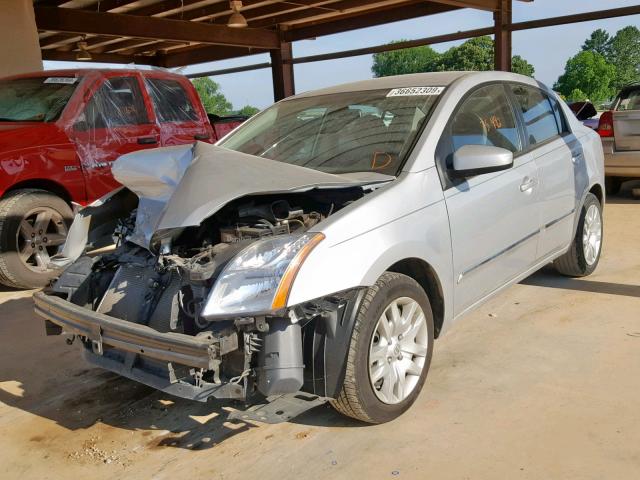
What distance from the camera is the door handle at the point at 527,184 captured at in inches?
155

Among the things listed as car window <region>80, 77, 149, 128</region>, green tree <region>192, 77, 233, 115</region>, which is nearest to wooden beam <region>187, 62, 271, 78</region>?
car window <region>80, 77, 149, 128</region>

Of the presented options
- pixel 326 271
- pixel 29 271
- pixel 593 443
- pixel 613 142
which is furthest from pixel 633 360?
pixel 613 142

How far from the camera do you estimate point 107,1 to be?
12.5m

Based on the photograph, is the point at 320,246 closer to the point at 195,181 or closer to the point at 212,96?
the point at 195,181

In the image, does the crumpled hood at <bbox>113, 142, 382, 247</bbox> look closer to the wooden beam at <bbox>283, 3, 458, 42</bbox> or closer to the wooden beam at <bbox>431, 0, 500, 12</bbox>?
the wooden beam at <bbox>431, 0, 500, 12</bbox>

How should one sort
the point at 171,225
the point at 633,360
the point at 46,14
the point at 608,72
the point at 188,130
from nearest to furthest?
the point at 171,225, the point at 633,360, the point at 188,130, the point at 46,14, the point at 608,72

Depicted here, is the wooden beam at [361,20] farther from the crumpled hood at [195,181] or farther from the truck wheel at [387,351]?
the truck wheel at [387,351]

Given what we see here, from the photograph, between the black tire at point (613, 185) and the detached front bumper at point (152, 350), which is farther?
the black tire at point (613, 185)

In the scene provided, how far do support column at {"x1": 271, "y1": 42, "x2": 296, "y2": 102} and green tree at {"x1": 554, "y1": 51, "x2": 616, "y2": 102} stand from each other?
5492 centimetres

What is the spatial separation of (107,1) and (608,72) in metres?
72.4

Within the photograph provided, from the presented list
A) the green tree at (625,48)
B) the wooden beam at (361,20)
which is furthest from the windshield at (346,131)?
the green tree at (625,48)

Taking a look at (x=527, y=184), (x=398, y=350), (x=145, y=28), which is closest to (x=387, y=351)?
(x=398, y=350)

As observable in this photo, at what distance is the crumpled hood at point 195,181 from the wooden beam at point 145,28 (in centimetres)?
970

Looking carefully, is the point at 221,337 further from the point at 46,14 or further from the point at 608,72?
the point at 608,72
